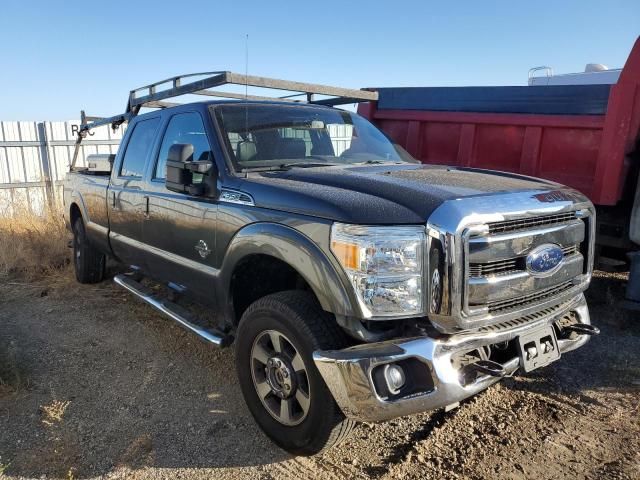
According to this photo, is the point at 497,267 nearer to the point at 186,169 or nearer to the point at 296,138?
the point at 296,138

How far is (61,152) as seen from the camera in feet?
42.4

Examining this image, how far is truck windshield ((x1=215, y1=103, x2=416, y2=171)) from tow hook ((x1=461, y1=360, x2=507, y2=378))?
1.71 m

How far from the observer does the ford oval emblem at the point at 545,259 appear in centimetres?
267

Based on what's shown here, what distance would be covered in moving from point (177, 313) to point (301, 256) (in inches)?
63.9

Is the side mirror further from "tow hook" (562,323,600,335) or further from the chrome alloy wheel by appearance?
"tow hook" (562,323,600,335)

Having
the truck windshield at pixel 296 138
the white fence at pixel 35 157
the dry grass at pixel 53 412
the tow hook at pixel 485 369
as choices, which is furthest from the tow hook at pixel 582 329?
the white fence at pixel 35 157

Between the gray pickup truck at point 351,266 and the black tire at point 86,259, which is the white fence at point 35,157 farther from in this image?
the gray pickup truck at point 351,266

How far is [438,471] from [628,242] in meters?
3.39

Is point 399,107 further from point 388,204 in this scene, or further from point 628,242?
point 388,204

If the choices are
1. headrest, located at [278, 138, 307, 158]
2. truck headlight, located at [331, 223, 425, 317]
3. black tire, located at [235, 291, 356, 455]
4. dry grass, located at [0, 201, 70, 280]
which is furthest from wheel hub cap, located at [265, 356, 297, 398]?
dry grass, located at [0, 201, 70, 280]

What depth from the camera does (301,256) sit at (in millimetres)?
2646

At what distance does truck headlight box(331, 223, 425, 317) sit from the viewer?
239 cm

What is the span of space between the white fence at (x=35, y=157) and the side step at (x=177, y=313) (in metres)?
8.05

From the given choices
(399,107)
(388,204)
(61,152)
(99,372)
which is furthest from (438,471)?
(61,152)
